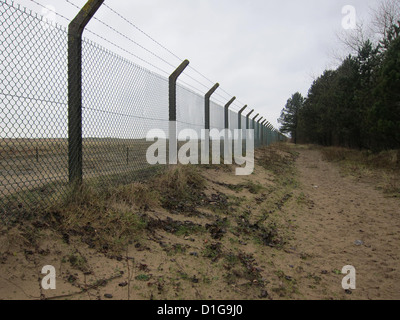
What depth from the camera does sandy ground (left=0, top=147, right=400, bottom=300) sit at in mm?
2335

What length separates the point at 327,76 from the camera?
34.4m

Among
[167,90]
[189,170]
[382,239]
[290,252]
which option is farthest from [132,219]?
[382,239]

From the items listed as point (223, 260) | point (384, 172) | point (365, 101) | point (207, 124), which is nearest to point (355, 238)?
point (223, 260)

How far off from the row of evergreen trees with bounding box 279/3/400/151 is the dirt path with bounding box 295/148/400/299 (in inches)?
290

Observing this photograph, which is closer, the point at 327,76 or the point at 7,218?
the point at 7,218

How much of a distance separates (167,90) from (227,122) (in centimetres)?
481

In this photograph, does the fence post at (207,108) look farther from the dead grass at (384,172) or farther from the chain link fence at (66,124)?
the dead grass at (384,172)

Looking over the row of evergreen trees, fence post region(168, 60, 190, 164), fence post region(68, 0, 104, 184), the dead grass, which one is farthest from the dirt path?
the row of evergreen trees

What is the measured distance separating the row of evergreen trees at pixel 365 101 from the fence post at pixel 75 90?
1228 centimetres

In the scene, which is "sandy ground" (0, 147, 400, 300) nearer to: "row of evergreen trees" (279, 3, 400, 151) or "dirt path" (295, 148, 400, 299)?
"dirt path" (295, 148, 400, 299)

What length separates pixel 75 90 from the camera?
3.31m

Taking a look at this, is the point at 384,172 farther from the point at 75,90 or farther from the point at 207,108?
the point at 75,90
